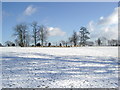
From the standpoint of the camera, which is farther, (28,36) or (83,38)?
(83,38)

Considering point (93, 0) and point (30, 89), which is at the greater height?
point (93, 0)

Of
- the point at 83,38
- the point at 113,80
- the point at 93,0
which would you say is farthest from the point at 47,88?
the point at 83,38

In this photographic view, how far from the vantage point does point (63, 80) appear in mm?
3969

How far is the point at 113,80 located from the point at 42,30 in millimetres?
18112

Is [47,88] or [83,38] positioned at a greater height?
[83,38]

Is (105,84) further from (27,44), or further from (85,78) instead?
(27,44)

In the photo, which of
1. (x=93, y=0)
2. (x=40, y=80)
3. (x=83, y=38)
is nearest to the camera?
(x=40, y=80)

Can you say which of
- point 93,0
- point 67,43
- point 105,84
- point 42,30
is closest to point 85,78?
point 105,84

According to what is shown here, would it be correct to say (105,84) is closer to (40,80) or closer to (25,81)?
(40,80)

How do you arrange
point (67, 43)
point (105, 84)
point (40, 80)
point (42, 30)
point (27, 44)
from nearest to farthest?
point (105, 84) < point (40, 80) < point (42, 30) < point (27, 44) < point (67, 43)

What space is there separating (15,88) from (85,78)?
7.18 ft

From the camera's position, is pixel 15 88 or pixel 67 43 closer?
pixel 15 88

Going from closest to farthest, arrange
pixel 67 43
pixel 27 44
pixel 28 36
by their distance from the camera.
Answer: pixel 28 36 → pixel 27 44 → pixel 67 43

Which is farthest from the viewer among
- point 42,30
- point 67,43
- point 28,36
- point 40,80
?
point 67,43
